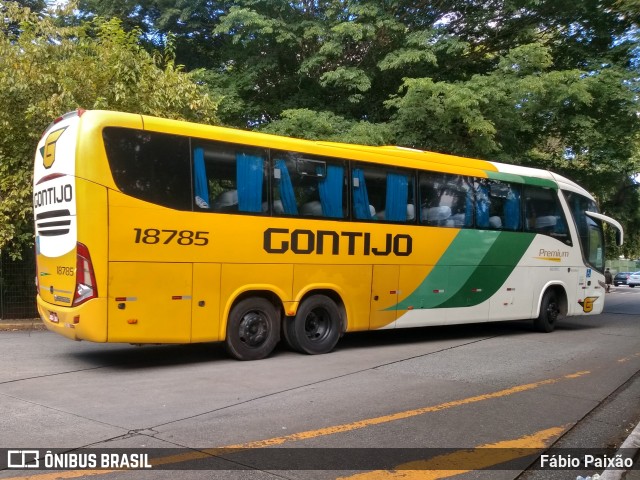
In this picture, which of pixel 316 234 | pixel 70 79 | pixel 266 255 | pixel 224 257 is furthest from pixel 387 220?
pixel 70 79

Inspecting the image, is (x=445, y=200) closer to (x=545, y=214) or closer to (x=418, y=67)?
(x=545, y=214)

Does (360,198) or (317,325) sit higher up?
(360,198)

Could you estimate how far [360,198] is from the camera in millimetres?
10070

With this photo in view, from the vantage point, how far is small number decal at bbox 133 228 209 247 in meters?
7.75

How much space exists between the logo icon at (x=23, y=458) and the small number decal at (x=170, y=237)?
341cm

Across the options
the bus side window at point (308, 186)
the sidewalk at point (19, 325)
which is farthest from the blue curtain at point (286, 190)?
the sidewalk at point (19, 325)

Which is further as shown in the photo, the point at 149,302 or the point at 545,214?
the point at 545,214

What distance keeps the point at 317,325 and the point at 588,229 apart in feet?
26.9

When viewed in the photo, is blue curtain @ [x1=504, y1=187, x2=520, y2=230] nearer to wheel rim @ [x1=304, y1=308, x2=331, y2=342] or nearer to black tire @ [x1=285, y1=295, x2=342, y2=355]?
black tire @ [x1=285, y1=295, x2=342, y2=355]

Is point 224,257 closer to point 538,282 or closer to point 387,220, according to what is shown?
point 387,220

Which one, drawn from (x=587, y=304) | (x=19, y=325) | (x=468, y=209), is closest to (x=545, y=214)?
(x=468, y=209)

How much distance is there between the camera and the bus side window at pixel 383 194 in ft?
33.0

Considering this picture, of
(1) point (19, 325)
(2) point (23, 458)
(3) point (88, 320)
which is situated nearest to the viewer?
(2) point (23, 458)

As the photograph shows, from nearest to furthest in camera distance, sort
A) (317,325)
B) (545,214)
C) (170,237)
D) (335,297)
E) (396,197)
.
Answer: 1. (170,237)
2. (317,325)
3. (335,297)
4. (396,197)
5. (545,214)
